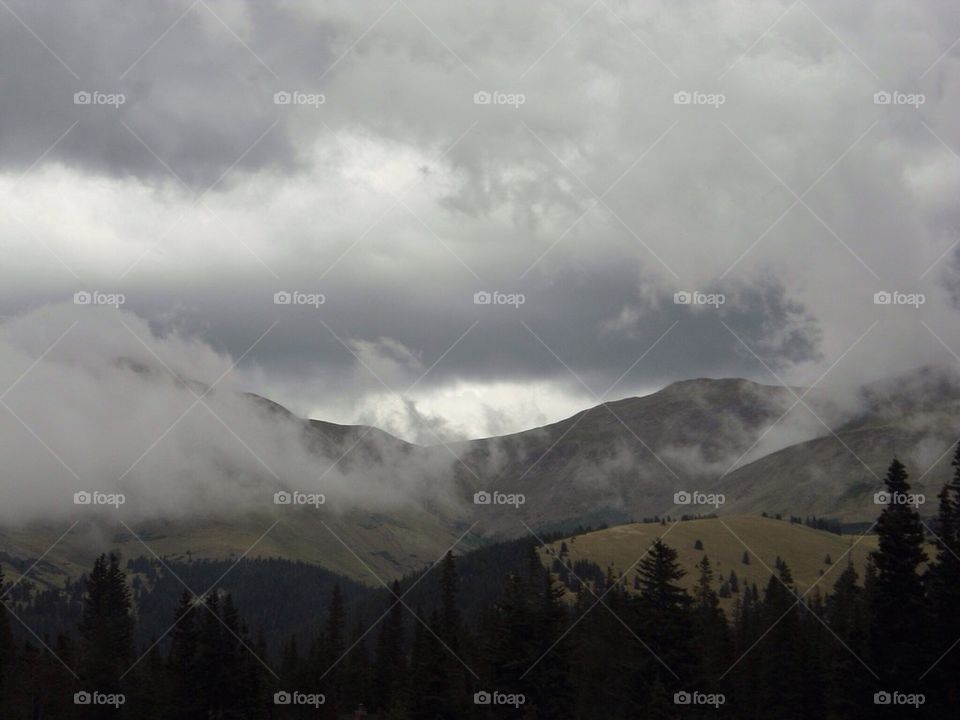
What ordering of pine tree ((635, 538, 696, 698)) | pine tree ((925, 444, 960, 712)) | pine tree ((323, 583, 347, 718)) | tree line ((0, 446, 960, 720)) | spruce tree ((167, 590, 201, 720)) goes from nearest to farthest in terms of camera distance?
pine tree ((925, 444, 960, 712)) → tree line ((0, 446, 960, 720)) → pine tree ((635, 538, 696, 698)) → spruce tree ((167, 590, 201, 720)) → pine tree ((323, 583, 347, 718))

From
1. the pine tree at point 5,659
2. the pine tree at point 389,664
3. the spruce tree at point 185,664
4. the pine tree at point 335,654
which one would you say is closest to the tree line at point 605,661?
the spruce tree at point 185,664

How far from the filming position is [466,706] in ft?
275

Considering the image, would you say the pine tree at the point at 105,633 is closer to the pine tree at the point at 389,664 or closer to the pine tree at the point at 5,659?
the pine tree at the point at 5,659

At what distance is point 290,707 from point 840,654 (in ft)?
219

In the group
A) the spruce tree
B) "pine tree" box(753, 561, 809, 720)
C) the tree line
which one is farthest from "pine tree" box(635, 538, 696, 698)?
the spruce tree

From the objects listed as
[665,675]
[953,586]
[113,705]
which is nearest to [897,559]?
[953,586]

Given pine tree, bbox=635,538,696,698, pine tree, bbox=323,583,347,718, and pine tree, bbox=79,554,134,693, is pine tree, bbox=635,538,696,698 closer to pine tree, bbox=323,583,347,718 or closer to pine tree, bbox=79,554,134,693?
pine tree, bbox=79,554,134,693

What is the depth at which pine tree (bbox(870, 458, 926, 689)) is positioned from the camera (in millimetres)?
66688

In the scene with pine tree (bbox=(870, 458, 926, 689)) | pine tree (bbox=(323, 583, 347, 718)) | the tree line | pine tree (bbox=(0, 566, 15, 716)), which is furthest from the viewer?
pine tree (bbox=(323, 583, 347, 718))

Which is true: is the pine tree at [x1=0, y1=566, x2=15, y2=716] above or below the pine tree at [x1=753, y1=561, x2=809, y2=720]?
above

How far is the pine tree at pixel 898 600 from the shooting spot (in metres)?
66.7

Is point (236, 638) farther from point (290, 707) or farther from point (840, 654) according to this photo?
point (840, 654)

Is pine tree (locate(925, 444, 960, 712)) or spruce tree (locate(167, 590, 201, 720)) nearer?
pine tree (locate(925, 444, 960, 712))

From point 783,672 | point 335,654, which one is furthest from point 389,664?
point 783,672
